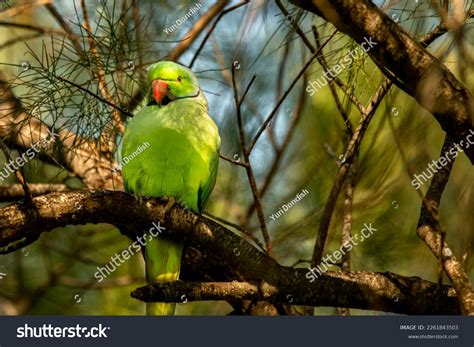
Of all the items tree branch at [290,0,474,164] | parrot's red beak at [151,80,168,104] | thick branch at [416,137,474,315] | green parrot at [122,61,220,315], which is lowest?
thick branch at [416,137,474,315]

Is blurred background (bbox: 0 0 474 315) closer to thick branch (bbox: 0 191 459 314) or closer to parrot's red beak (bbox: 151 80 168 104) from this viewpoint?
parrot's red beak (bbox: 151 80 168 104)

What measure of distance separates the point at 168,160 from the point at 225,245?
1.82ft

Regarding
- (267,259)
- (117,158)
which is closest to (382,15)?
(267,259)

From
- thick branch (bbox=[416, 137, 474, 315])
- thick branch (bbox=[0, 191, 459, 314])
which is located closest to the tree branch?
thick branch (bbox=[416, 137, 474, 315])

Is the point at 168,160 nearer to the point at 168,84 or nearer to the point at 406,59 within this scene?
the point at 168,84

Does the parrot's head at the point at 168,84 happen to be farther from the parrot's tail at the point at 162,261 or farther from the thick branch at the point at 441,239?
the thick branch at the point at 441,239

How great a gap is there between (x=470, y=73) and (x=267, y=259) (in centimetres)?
150

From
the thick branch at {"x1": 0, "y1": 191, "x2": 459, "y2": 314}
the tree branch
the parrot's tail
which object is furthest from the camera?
the parrot's tail

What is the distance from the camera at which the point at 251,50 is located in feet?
9.42

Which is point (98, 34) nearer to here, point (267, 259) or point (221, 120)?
point (221, 120)

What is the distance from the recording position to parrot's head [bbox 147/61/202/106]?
2.40 metres

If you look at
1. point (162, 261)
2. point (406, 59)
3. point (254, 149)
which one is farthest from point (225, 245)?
point (254, 149)

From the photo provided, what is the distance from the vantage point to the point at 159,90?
240cm

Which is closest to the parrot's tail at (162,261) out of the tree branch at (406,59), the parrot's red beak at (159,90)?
the parrot's red beak at (159,90)
